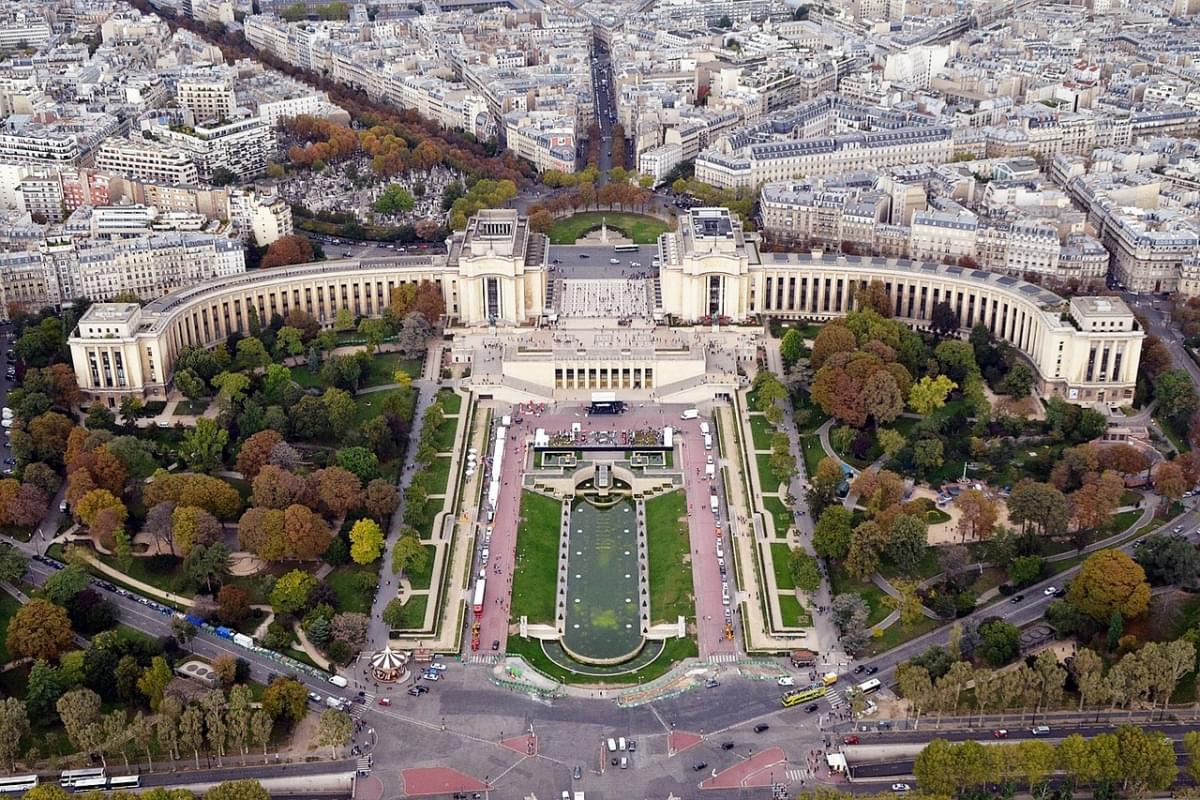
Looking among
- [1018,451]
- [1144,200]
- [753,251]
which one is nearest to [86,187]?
[753,251]

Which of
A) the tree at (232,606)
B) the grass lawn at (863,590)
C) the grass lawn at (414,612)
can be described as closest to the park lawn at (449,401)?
the grass lawn at (414,612)

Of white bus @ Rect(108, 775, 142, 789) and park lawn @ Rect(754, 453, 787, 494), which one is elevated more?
park lawn @ Rect(754, 453, 787, 494)

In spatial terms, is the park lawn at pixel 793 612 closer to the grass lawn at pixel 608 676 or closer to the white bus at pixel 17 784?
the grass lawn at pixel 608 676

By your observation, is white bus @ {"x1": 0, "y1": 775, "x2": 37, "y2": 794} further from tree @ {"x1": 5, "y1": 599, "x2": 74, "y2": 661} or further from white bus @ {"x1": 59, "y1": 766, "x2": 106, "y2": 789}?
tree @ {"x1": 5, "y1": 599, "x2": 74, "y2": 661}

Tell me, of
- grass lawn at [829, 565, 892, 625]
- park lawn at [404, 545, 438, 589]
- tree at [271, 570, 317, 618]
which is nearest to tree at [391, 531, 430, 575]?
park lawn at [404, 545, 438, 589]

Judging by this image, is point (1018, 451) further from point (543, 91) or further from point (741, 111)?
point (543, 91)
